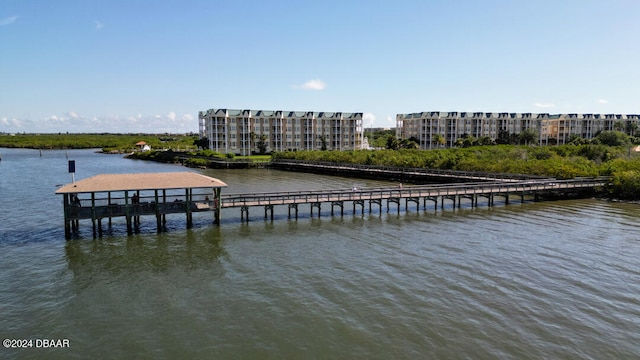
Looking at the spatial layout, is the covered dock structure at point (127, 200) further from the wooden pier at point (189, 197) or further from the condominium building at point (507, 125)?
the condominium building at point (507, 125)

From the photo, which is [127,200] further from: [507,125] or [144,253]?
[507,125]

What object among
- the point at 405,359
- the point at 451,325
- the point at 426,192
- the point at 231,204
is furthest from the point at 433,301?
the point at 426,192

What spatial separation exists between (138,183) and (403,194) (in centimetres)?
2156

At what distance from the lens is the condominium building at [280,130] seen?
4609 inches

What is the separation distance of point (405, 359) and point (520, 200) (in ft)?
120

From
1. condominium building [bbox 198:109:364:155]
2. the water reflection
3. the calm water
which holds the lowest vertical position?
the calm water

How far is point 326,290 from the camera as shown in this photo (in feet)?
65.5

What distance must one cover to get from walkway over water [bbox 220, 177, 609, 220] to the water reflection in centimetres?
483

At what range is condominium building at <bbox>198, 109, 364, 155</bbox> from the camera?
384 feet

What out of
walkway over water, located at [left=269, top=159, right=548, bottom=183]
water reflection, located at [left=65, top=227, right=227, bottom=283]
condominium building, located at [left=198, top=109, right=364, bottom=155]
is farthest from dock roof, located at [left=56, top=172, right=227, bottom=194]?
condominium building, located at [left=198, top=109, right=364, bottom=155]

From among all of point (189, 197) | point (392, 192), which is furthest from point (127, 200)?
point (392, 192)

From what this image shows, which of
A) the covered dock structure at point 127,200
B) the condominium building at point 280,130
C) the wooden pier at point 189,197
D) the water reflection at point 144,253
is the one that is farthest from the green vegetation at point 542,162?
the water reflection at point 144,253

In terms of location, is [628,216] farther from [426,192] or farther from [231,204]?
[231,204]

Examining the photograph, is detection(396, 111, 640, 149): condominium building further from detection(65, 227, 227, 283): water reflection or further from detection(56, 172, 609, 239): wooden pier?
detection(65, 227, 227, 283): water reflection
